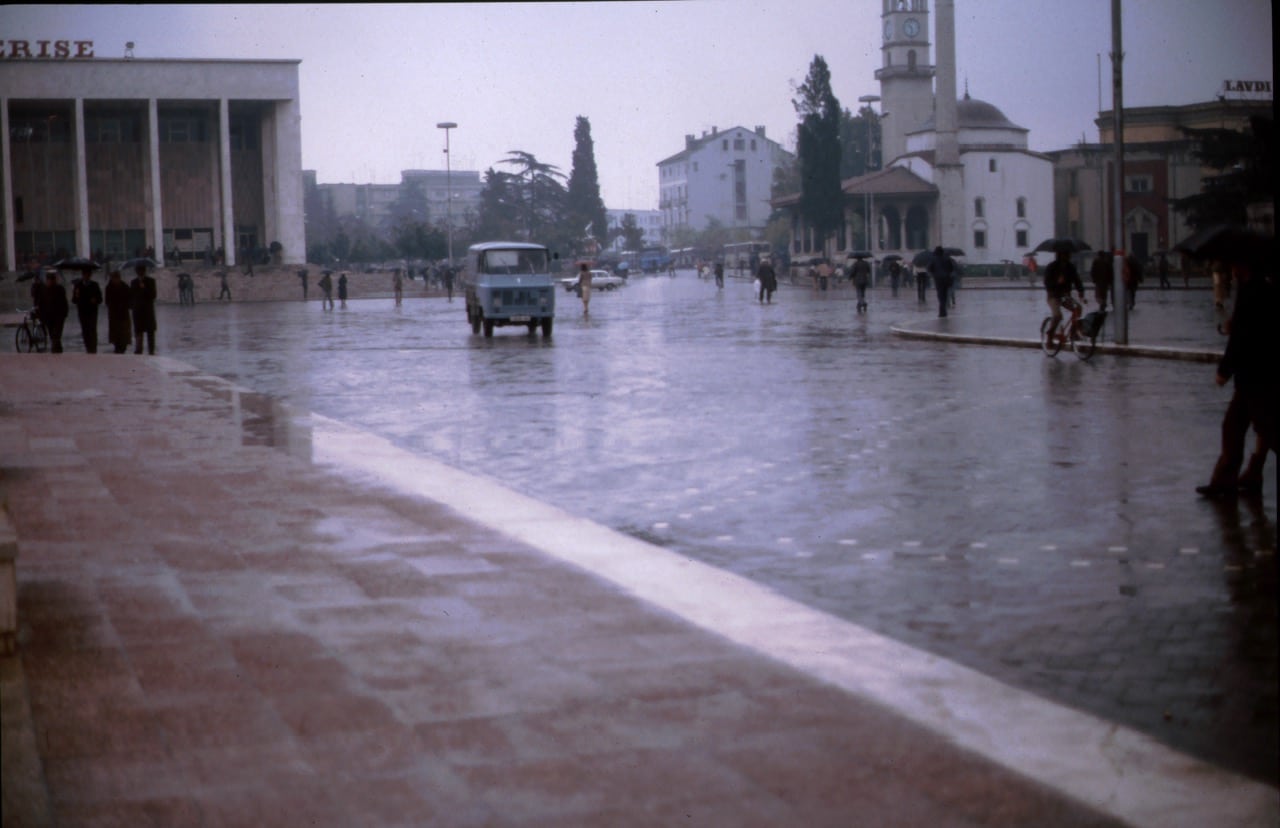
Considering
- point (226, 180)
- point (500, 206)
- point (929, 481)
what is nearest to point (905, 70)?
point (226, 180)

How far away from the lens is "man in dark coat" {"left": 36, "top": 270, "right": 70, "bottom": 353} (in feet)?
91.6

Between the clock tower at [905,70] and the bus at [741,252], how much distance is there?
11.3 m

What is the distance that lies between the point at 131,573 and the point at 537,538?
2315mm

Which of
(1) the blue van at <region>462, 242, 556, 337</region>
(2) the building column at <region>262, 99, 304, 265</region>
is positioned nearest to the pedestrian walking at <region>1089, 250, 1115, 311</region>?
(1) the blue van at <region>462, 242, 556, 337</region>

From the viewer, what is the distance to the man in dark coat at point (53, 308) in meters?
27.9

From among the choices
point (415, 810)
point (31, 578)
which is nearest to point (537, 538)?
point (31, 578)

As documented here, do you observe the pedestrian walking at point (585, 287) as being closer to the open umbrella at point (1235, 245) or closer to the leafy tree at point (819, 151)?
the open umbrella at point (1235, 245)

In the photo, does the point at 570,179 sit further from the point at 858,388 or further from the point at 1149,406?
the point at 1149,406

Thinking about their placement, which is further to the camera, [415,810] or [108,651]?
[108,651]

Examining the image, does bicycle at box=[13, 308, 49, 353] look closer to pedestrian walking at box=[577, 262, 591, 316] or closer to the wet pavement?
the wet pavement

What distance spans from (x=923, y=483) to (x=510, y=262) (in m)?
24.4

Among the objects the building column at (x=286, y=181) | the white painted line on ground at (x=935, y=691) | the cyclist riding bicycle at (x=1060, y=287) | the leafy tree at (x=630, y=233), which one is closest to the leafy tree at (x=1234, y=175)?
the cyclist riding bicycle at (x=1060, y=287)

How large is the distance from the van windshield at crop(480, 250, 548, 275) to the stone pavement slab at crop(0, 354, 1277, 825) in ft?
82.8

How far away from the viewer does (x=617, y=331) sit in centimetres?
3478
